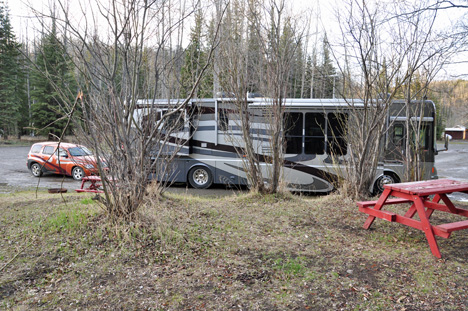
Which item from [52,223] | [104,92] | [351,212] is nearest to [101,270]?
[52,223]

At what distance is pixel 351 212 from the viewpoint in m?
6.21

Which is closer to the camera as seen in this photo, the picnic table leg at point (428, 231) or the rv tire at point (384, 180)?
the picnic table leg at point (428, 231)

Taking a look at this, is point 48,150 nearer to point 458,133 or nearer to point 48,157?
point 48,157

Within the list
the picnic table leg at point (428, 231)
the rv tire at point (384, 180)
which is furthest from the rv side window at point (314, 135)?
the picnic table leg at point (428, 231)

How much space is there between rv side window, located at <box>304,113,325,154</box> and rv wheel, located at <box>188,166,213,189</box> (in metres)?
3.38

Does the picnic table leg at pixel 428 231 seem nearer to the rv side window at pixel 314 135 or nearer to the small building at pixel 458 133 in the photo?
the rv side window at pixel 314 135

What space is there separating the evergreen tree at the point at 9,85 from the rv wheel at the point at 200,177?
2711 centimetres

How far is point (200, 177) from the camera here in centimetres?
1180

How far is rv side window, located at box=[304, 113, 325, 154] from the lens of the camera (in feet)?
34.9

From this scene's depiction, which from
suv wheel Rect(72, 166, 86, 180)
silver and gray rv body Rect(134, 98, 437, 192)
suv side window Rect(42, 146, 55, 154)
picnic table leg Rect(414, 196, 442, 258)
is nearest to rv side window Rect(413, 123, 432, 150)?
silver and gray rv body Rect(134, 98, 437, 192)

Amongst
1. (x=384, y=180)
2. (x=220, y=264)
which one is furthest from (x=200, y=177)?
(x=220, y=264)

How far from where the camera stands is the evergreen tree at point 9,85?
103 feet

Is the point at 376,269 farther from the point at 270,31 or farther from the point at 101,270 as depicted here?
the point at 270,31

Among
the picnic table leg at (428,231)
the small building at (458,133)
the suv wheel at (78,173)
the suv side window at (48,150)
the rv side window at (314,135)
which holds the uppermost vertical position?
the small building at (458,133)
